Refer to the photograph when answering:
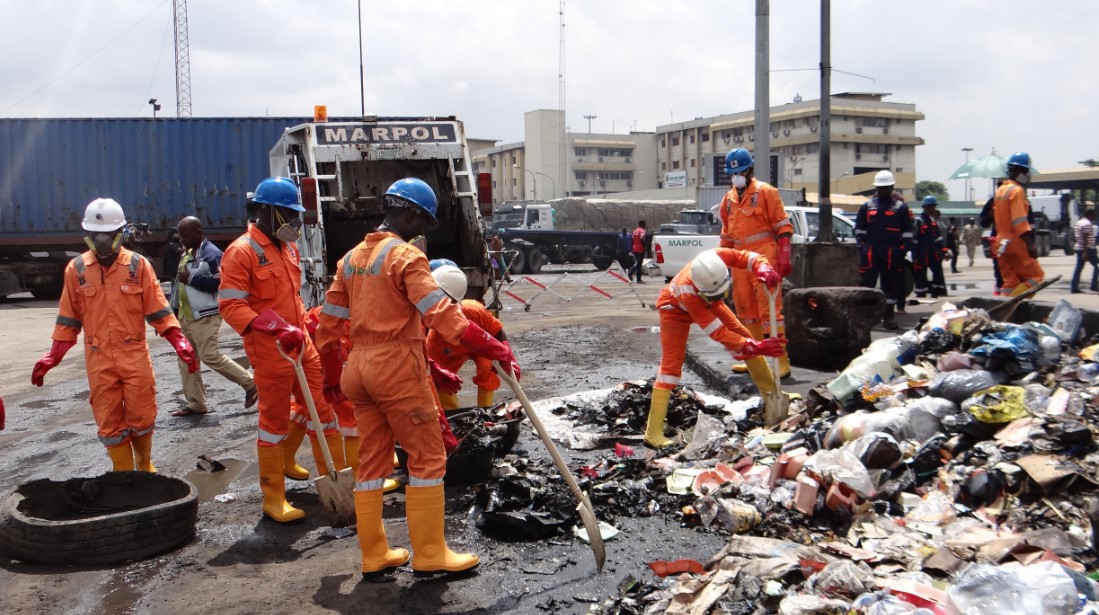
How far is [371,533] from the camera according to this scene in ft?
12.6

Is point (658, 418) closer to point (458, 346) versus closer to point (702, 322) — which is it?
point (702, 322)

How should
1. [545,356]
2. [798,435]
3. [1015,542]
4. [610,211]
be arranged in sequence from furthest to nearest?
[610,211] < [545,356] < [798,435] < [1015,542]

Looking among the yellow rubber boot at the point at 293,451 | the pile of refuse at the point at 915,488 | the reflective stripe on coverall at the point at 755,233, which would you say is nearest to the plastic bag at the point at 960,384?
the pile of refuse at the point at 915,488

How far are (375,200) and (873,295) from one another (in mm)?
5697

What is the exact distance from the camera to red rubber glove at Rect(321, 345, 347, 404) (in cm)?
427

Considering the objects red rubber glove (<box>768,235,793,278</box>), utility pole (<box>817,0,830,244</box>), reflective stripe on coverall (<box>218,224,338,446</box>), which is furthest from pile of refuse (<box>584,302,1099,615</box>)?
utility pole (<box>817,0,830,244</box>)

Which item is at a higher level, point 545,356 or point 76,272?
point 76,272

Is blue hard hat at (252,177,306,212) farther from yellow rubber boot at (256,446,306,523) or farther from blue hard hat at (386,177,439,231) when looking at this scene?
yellow rubber boot at (256,446,306,523)

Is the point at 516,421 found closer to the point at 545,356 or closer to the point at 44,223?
the point at 545,356

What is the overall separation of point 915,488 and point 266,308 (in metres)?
3.42

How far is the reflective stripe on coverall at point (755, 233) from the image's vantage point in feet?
23.3

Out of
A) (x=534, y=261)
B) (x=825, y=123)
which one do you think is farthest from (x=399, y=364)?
(x=534, y=261)

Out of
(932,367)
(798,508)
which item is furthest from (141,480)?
(932,367)

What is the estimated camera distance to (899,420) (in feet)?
15.9
